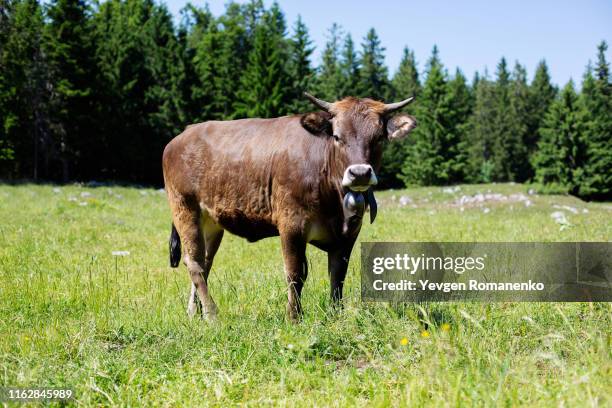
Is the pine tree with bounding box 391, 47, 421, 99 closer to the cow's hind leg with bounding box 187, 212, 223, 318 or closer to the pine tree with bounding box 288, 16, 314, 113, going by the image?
the pine tree with bounding box 288, 16, 314, 113

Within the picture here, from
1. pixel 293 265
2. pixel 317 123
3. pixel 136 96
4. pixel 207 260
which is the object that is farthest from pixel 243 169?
pixel 136 96

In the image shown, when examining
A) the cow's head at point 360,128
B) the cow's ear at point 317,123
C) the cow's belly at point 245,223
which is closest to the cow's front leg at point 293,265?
the cow's belly at point 245,223

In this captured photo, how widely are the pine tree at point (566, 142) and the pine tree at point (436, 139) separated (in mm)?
8607

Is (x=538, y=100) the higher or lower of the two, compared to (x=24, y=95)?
higher

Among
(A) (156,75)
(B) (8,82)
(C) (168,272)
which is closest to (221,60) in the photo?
(A) (156,75)

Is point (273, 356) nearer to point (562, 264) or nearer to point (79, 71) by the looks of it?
point (562, 264)

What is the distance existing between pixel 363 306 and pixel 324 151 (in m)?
1.67

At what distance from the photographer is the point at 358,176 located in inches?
201

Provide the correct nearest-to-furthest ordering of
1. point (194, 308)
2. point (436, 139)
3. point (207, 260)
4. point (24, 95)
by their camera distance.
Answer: point (194, 308)
point (207, 260)
point (24, 95)
point (436, 139)

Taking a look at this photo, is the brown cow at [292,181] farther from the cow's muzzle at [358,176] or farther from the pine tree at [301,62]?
the pine tree at [301,62]

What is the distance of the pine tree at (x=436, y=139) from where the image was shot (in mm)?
54281

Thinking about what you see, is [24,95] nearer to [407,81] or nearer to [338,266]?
[338,266]

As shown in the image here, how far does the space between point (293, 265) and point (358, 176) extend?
4.19ft

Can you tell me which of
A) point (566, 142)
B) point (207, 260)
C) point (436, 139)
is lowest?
point (207, 260)
